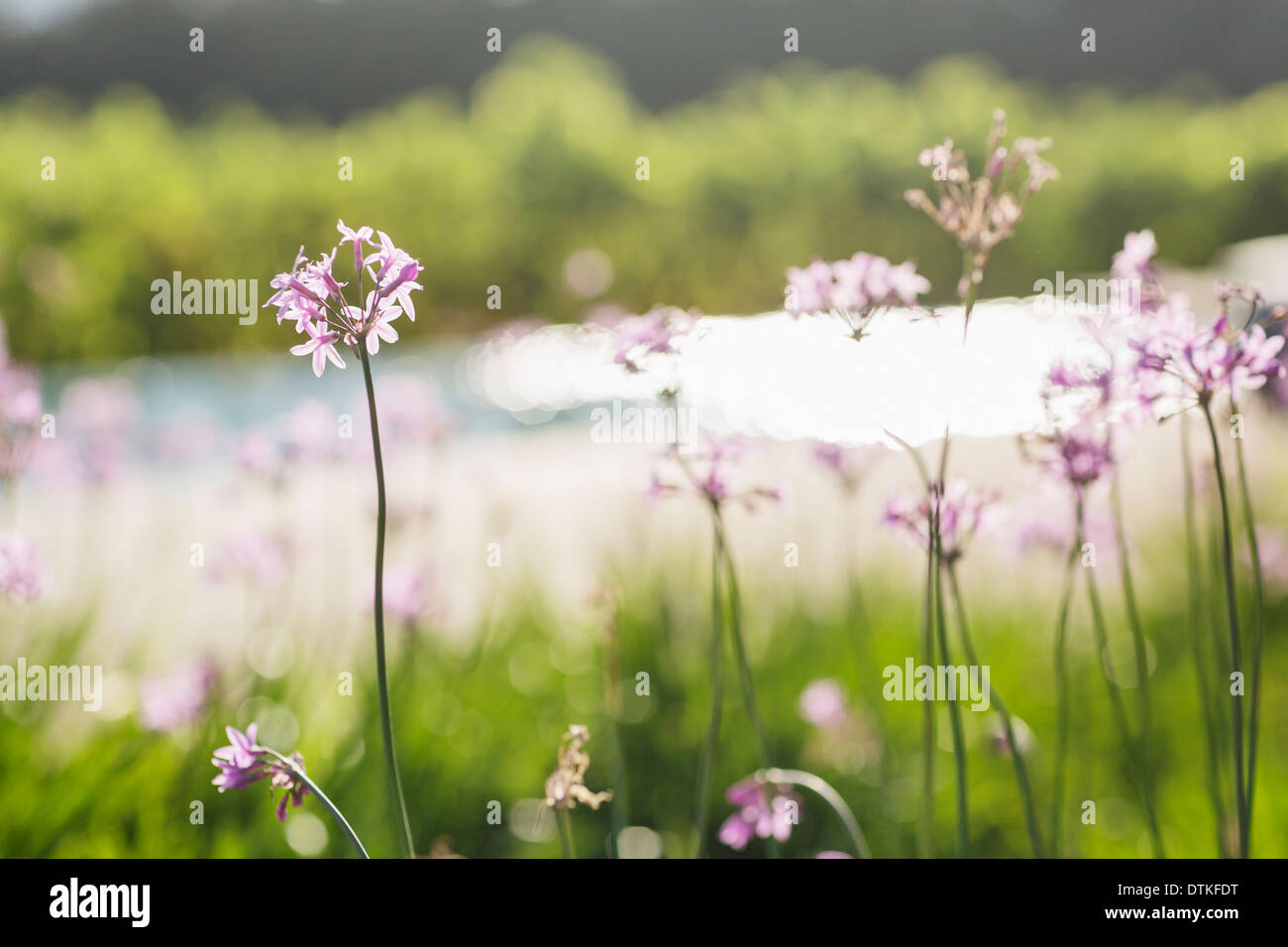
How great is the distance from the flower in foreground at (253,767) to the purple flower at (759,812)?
1.46 ft

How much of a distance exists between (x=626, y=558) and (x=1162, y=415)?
6.70 feet

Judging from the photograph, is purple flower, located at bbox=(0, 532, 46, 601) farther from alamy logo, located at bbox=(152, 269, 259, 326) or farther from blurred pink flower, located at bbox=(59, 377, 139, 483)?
blurred pink flower, located at bbox=(59, 377, 139, 483)

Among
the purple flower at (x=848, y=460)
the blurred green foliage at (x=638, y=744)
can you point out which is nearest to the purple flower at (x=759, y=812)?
the blurred green foliage at (x=638, y=744)

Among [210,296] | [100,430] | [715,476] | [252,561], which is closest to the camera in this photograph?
[715,476]

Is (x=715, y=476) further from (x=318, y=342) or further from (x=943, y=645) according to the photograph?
(x=318, y=342)

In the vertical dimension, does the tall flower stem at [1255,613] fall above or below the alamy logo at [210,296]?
below

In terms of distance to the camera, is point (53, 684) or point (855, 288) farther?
point (53, 684)

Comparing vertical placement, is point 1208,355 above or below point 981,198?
below

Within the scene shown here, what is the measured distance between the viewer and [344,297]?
866 mm
